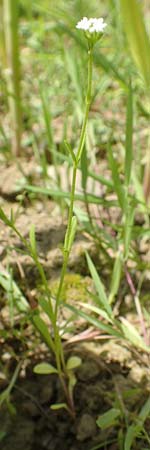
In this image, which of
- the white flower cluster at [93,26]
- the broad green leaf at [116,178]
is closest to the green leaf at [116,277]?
the broad green leaf at [116,178]

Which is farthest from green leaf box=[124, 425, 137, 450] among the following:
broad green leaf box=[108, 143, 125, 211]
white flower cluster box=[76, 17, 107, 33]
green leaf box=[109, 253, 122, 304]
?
white flower cluster box=[76, 17, 107, 33]

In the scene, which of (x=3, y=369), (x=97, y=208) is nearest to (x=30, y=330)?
(x=3, y=369)

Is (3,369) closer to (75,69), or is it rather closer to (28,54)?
(75,69)

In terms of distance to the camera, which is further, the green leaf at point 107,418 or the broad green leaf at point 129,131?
the broad green leaf at point 129,131

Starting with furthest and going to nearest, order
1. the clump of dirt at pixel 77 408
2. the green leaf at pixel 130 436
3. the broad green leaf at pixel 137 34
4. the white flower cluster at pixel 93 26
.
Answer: the broad green leaf at pixel 137 34 < the clump of dirt at pixel 77 408 < the green leaf at pixel 130 436 < the white flower cluster at pixel 93 26

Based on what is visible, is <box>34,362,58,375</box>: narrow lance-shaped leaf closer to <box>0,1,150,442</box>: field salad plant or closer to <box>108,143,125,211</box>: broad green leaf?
<box>0,1,150,442</box>: field salad plant

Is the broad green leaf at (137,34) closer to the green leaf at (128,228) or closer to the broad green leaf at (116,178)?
the broad green leaf at (116,178)

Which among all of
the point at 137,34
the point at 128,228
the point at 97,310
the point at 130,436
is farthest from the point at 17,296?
the point at 137,34
